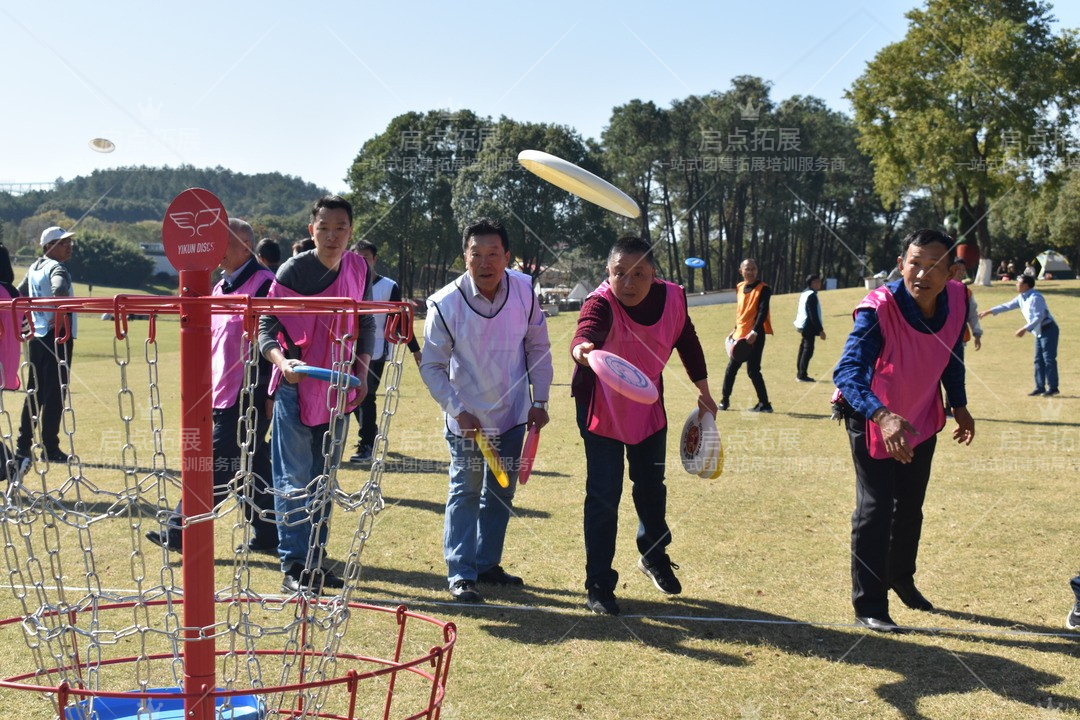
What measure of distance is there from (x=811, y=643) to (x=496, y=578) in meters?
1.94

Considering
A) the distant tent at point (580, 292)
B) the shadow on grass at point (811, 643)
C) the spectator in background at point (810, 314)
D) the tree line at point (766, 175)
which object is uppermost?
the tree line at point (766, 175)

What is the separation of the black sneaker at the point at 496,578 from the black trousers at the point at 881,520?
199 centimetres

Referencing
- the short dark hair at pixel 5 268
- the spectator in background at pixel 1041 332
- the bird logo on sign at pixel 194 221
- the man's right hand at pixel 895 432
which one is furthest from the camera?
the spectator in background at pixel 1041 332

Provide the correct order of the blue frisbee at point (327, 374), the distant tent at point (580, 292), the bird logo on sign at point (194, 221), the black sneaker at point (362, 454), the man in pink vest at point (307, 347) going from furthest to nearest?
the distant tent at point (580, 292) → the black sneaker at point (362, 454) → the man in pink vest at point (307, 347) → the blue frisbee at point (327, 374) → the bird logo on sign at point (194, 221)

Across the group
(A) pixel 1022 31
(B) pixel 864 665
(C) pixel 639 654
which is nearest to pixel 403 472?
(C) pixel 639 654

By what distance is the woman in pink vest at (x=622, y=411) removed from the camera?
18.5 ft

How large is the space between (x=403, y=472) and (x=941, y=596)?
542 centimetres

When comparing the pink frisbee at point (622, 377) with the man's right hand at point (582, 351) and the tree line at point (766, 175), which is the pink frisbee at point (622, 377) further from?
the tree line at point (766, 175)

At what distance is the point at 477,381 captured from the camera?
5973mm

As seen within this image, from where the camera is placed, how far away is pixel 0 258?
8.80m

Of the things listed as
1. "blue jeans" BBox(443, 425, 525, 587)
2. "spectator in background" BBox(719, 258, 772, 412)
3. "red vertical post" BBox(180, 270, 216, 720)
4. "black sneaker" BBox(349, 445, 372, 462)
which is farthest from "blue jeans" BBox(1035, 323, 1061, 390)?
"red vertical post" BBox(180, 270, 216, 720)

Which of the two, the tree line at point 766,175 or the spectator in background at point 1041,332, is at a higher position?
the tree line at point 766,175

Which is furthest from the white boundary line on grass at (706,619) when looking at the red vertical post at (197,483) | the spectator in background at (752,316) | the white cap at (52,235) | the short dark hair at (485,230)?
the spectator in background at (752,316)

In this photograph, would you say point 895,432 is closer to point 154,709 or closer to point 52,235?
point 154,709
